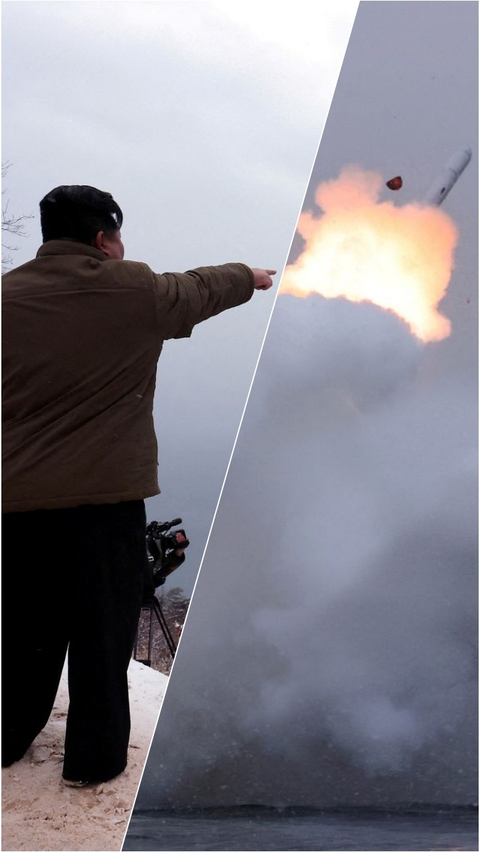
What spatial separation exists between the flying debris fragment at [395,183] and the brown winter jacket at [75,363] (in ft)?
5.58

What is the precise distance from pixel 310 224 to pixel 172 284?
60.7 inches

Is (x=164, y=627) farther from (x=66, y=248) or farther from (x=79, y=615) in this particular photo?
(x=66, y=248)

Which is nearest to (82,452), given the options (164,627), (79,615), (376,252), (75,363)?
(75,363)

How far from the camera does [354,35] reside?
2.88m

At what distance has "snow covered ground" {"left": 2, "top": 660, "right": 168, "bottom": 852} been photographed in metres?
1.48

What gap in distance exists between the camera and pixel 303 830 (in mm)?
2156

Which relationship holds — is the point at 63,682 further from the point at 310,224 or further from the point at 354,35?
the point at 354,35

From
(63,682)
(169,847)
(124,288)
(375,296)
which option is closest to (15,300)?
(124,288)

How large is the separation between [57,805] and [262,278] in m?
1.12

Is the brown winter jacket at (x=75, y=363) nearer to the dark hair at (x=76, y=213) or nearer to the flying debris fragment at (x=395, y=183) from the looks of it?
the dark hair at (x=76, y=213)

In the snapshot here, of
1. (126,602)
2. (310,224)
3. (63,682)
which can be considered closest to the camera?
(126,602)

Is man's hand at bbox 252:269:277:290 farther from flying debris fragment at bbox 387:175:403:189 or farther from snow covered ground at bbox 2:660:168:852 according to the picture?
flying debris fragment at bbox 387:175:403:189

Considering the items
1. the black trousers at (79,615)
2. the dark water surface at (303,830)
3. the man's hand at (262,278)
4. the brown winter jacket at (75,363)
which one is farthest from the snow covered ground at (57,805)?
the man's hand at (262,278)

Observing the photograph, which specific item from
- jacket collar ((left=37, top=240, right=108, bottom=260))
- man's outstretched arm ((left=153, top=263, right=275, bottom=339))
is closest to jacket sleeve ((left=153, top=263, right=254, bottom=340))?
man's outstretched arm ((left=153, top=263, right=275, bottom=339))
